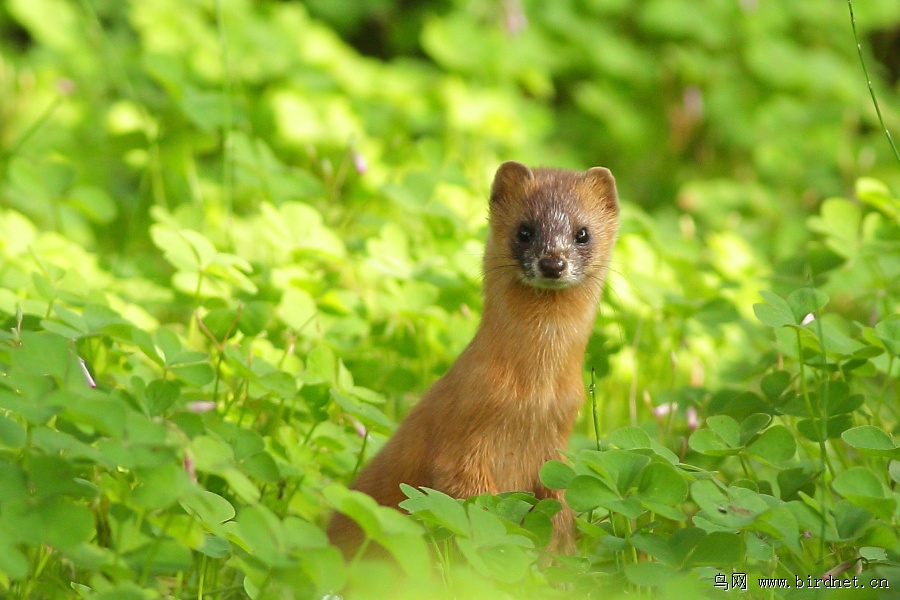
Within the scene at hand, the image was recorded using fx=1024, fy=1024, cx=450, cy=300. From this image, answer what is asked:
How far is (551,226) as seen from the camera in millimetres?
3180

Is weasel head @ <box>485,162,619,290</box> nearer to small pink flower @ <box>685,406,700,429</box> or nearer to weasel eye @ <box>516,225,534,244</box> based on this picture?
weasel eye @ <box>516,225,534,244</box>

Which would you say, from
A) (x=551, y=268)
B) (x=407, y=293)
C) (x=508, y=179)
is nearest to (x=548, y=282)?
(x=551, y=268)

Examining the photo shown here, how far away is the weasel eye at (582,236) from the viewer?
3.25 meters

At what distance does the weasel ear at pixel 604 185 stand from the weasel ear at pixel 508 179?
0.70 ft

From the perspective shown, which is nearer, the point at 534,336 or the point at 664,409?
the point at 534,336

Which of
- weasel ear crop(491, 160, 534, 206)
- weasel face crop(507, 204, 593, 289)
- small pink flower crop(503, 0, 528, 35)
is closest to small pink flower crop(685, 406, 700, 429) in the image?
weasel face crop(507, 204, 593, 289)

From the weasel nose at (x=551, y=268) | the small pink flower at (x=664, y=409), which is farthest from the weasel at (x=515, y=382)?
the small pink flower at (x=664, y=409)

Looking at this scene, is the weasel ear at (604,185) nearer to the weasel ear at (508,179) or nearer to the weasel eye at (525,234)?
the weasel ear at (508,179)

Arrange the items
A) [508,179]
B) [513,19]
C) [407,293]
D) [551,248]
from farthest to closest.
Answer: [513,19], [407,293], [508,179], [551,248]

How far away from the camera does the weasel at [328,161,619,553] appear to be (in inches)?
115

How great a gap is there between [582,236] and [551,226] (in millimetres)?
143

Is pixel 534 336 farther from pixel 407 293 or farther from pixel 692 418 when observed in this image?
pixel 407 293

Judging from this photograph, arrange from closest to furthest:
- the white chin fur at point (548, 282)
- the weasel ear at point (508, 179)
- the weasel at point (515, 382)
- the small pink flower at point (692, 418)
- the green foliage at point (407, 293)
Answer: the green foliage at point (407, 293), the weasel at point (515, 382), the white chin fur at point (548, 282), the weasel ear at point (508, 179), the small pink flower at point (692, 418)

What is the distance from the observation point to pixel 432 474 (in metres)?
2.93
